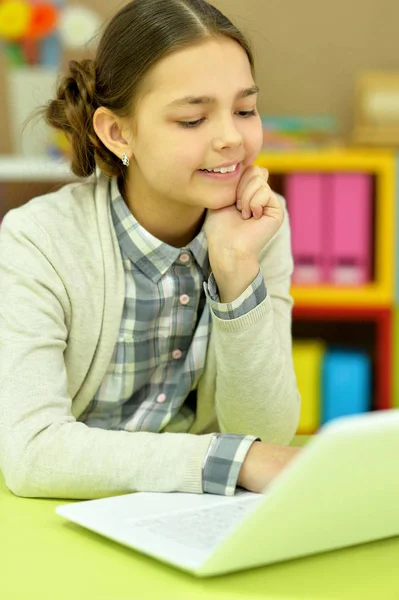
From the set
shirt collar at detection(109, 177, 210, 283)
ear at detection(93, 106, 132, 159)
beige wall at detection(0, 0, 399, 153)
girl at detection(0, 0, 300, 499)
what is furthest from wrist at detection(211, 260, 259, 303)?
beige wall at detection(0, 0, 399, 153)

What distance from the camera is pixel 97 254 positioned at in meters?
1.23

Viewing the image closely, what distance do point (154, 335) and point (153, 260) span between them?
0.11 meters

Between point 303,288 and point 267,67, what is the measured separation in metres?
0.77

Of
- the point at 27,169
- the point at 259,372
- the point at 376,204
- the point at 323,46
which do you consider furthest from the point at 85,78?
the point at 323,46

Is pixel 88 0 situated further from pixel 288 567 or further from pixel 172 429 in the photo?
pixel 288 567

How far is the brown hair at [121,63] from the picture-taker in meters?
1.20

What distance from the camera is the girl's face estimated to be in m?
1.16

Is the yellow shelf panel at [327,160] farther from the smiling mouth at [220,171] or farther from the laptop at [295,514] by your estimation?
the laptop at [295,514]

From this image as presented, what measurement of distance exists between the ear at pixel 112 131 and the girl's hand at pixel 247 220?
15 centimetres

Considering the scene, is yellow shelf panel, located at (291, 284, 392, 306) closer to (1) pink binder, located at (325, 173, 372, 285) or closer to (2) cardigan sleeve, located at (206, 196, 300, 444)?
(1) pink binder, located at (325, 173, 372, 285)

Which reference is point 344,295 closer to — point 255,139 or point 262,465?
point 255,139

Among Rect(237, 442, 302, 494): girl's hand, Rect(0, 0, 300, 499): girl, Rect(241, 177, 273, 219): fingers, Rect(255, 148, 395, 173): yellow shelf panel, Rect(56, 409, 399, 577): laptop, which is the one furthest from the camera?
Rect(255, 148, 395, 173): yellow shelf panel

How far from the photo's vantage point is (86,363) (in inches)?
48.7

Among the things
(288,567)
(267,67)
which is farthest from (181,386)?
(267,67)
